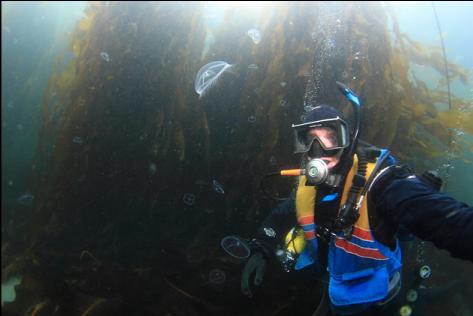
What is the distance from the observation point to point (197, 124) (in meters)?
4.68

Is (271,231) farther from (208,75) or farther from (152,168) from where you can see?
(208,75)

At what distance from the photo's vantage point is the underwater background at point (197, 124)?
3.74 m

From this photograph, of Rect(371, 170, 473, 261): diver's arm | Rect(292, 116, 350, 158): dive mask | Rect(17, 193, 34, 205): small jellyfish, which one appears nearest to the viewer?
Rect(371, 170, 473, 261): diver's arm

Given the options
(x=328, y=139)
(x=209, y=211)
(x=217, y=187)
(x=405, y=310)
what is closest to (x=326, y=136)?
(x=328, y=139)

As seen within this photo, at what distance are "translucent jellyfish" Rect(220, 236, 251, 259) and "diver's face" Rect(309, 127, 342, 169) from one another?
1.93 m

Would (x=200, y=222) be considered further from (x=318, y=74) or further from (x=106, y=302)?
(x=318, y=74)

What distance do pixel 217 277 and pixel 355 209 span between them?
8.42ft

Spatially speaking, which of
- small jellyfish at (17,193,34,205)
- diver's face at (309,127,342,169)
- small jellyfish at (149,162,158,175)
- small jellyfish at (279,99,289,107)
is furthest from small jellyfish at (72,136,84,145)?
diver's face at (309,127,342,169)

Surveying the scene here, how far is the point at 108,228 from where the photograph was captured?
14.9ft

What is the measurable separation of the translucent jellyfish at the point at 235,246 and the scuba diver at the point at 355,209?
1.11 meters

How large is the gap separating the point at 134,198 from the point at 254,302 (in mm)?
2234

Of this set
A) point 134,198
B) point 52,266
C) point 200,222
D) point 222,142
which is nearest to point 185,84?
point 222,142

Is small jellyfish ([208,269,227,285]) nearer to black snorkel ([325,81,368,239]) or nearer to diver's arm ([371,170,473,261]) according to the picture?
black snorkel ([325,81,368,239])

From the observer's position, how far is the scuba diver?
2.07 metres
